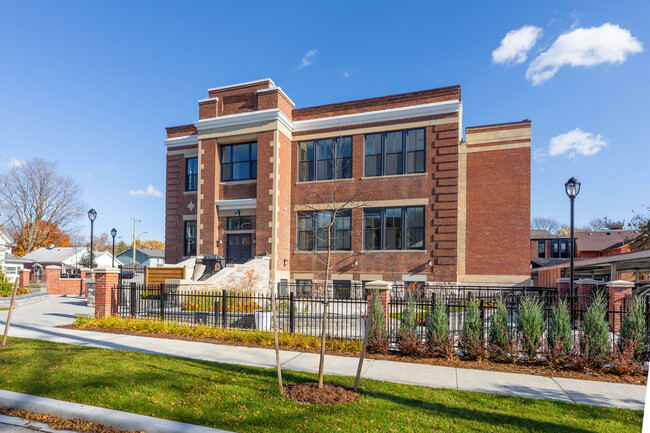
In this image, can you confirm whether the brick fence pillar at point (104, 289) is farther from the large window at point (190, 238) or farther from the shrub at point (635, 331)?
the shrub at point (635, 331)

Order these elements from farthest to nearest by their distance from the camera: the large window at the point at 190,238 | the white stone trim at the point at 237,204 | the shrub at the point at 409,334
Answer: the large window at the point at 190,238 → the white stone trim at the point at 237,204 → the shrub at the point at 409,334

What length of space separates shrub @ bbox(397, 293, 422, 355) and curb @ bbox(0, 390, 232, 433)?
557 cm

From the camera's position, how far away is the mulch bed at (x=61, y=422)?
515cm

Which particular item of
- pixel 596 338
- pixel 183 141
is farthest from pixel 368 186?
pixel 596 338

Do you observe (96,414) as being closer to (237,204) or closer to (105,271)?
(105,271)

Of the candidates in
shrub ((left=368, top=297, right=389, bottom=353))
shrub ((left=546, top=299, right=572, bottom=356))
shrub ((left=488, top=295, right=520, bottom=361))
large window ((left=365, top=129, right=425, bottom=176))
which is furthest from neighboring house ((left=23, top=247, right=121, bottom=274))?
shrub ((left=546, top=299, right=572, bottom=356))

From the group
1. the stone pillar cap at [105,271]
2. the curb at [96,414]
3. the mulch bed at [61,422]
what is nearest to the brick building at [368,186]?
the stone pillar cap at [105,271]

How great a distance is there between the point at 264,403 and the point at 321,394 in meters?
0.86

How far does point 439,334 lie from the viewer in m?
9.22

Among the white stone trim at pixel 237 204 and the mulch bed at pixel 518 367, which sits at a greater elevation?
the white stone trim at pixel 237 204

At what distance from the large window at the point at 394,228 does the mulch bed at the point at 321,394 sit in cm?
1526

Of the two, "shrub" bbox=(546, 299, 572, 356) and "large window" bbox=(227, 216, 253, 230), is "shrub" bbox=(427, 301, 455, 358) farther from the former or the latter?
"large window" bbox=(227, 216, 253, 230)

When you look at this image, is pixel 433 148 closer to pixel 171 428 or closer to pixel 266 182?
pixel 266 182

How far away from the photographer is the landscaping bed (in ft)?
26.4
